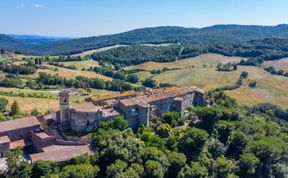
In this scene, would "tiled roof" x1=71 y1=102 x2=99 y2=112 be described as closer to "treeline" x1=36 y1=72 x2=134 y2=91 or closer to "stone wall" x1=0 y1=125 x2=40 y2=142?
"stone wall" x1=0 y1=125 x2=40 y2=142

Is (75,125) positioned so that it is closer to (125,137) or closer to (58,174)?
(125,137)

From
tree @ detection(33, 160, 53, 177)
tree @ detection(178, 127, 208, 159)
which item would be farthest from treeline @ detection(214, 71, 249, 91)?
tree @ detection(33, 160, 53, 177)

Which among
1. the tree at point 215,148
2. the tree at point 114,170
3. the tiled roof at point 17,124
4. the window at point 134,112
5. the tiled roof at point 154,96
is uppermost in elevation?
the tiled roof at point 154,96

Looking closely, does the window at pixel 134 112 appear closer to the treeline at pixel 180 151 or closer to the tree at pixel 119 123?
the treeline at pixel 180 151

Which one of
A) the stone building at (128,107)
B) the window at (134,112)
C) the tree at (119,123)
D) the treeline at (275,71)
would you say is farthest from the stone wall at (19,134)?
the treeline at (275,71)

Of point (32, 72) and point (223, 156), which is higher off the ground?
point (32, 72)

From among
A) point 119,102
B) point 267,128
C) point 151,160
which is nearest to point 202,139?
point 151,160
